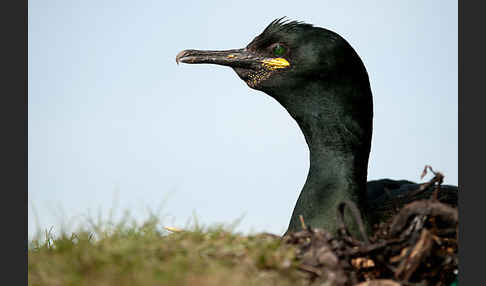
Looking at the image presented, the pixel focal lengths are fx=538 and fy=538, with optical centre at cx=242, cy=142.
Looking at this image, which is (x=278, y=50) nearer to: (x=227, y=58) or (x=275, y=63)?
(x=275, y=63)

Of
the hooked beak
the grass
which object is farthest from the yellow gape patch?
the grass

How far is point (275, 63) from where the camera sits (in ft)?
11.5

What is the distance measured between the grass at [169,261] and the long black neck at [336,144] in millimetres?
924

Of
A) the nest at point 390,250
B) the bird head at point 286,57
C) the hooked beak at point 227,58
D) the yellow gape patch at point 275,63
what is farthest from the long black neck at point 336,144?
the nest at point 390,250

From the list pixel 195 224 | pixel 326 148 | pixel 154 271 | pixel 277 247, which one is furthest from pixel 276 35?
→ pixel 154 271

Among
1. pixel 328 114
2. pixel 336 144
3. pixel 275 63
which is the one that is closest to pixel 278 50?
pixel 275 63

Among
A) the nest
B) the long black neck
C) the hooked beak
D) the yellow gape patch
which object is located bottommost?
the nest

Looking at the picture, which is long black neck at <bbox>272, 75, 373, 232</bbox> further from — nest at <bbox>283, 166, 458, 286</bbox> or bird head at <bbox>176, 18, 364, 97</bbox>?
nest at <bbox>283, 166, 458, 286</bbox>

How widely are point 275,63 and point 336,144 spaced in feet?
2.30

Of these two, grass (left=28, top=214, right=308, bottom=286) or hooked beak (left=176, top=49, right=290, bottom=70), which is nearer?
grass (left=28, top=214, right=308, bottom=286)

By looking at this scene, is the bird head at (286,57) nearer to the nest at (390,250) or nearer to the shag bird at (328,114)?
the shag bird at (328,114)

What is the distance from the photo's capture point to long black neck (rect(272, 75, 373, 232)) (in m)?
3.11

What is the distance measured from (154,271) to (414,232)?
39.9 inches

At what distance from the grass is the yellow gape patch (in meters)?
1.43
